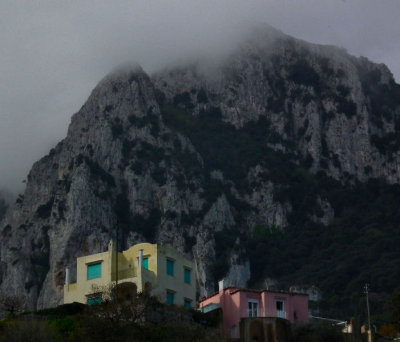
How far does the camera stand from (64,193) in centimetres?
18375

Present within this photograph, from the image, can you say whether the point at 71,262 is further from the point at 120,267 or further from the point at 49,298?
the point at 120,267

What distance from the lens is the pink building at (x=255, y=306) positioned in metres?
75.6

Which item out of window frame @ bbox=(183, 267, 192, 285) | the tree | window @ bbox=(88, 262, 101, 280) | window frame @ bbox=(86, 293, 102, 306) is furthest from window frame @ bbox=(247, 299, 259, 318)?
the tree

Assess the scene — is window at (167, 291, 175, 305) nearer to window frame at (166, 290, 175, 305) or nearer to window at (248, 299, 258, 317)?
window frame at (166, 290, 175, 305)

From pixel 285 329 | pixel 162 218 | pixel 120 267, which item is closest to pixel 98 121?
pixel 162 218

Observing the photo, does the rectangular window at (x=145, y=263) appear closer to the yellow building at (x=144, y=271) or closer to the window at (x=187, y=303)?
the yellow building at (x=144, y=271)

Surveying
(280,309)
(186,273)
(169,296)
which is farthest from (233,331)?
(186,273)

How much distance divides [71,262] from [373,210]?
59.7 m

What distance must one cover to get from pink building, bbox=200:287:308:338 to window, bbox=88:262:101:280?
9328 millimetres

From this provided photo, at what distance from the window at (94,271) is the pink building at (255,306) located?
9.33 m

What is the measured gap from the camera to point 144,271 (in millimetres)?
76625

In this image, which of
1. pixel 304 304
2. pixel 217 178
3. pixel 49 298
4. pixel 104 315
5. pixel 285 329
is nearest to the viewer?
pixel 104 315

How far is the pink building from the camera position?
75.6 m

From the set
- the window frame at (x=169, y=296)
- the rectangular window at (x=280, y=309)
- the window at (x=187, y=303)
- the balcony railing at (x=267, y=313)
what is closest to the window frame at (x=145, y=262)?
the window frame at (x=169, y=296)
